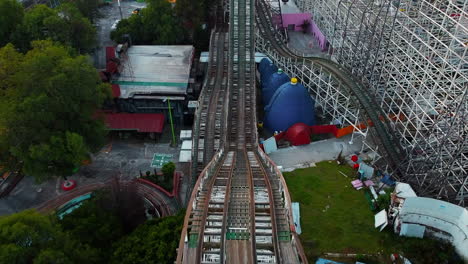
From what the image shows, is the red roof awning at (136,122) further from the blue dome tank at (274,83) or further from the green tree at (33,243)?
the green tree at (33,243)

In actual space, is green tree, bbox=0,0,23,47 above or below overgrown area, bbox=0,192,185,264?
above

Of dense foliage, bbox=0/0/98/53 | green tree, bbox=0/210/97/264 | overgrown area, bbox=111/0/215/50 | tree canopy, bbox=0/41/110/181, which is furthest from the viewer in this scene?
overgrown area, bbox=111/0/215/50

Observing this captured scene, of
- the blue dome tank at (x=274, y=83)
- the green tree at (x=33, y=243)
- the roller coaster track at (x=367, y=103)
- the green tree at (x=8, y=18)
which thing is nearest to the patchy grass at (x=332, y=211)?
the roller coaster track at (x=367, y=103)

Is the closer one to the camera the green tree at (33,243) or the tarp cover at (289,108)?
the green tree at (33,243)

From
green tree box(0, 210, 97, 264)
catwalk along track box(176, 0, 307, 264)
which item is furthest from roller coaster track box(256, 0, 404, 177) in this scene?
green tree box(0, 210, 97, 264)

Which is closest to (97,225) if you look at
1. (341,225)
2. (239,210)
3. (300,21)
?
(239,210)

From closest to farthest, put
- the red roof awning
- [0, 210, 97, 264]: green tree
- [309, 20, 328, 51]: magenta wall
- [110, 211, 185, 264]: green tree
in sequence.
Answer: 1. [0, 210, 97, 264]: green tree
2. [110, 211, 185, 264]: green tree
3. the red roof awning
4. [309, 20, 328, 51]: magenta wall

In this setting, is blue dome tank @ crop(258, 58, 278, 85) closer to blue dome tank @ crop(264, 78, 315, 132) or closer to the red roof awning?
blue dome tank @ crop(264, 78, 315, 132)

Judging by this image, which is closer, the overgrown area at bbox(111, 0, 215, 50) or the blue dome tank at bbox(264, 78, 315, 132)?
the blue dome tank at bbox(264, 78, 315, 132)
